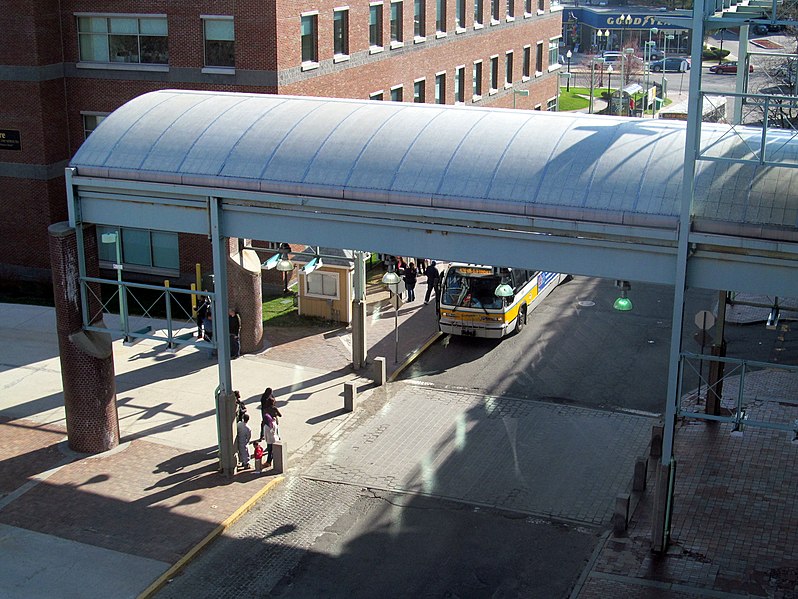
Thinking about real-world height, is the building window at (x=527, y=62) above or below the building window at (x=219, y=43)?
below

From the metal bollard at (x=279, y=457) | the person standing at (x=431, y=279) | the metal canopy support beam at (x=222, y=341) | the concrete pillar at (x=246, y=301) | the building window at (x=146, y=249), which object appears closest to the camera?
the metal canopy support beam at (x=222, y=341)

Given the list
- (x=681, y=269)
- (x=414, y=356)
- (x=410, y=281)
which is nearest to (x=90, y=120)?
(x=410, y=281)

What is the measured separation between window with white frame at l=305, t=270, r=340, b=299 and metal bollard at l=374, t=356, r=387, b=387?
5.26 meters

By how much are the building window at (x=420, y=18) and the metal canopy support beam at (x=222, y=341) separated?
1007 inches

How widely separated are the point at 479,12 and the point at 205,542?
36.8 meters

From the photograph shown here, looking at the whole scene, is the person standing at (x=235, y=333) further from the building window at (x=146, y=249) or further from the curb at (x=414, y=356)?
the building window at (x=146, y=249)

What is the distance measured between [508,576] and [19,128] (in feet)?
82.5

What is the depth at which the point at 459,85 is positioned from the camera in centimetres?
4934

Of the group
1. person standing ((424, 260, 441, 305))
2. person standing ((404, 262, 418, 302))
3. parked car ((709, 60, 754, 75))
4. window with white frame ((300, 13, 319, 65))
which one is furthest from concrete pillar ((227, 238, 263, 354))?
parked car ((709, 60, 754, 75))

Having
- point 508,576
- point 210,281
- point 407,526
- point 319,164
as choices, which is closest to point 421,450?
point 407,526

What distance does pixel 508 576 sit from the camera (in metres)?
18.3

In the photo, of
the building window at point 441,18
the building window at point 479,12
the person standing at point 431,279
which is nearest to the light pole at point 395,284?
the person standing at point 431,279

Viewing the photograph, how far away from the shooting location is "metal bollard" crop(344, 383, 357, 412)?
25.4 m

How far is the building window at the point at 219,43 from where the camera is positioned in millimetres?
34000
